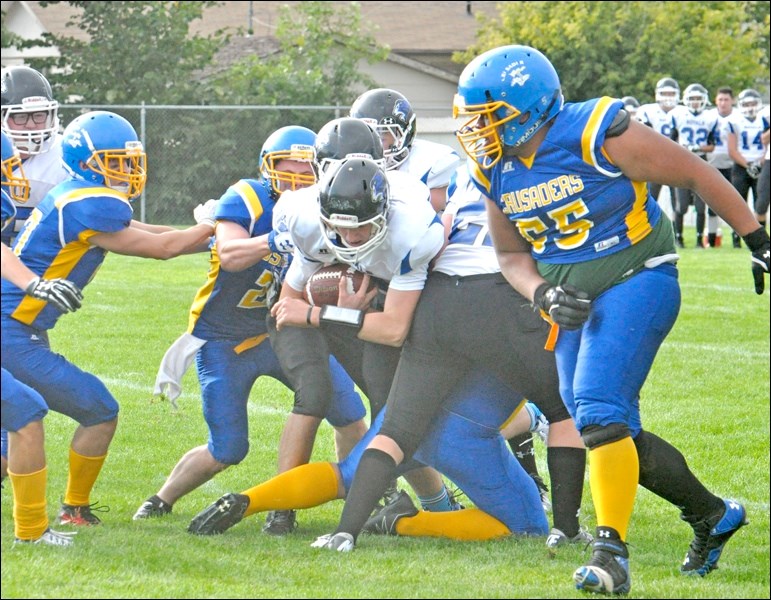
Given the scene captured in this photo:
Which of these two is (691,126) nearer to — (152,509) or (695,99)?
(695,99)

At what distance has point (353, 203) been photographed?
3930 millimetres

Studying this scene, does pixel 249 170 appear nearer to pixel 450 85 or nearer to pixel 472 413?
pixel 450 85

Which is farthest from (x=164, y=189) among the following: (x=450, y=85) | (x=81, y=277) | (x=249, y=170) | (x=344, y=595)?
(x=344, y=595)

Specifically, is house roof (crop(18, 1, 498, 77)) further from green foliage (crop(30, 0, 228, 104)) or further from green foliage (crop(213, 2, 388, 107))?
green foliage (crop(30, 0, 228, 104))

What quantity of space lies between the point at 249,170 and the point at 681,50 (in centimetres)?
978

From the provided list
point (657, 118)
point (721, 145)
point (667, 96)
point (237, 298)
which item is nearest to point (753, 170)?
point (721, 145)

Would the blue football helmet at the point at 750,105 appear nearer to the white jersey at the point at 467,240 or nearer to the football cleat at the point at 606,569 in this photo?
the white jersey at the point at 467,240

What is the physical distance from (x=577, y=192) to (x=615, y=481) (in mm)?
837

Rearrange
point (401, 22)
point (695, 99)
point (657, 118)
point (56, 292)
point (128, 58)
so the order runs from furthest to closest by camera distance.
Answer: point (401, 22) → point (128, 58) → point (695, 99) → point (657, 118) → point (56, 292)

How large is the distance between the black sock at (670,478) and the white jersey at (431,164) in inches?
61.9

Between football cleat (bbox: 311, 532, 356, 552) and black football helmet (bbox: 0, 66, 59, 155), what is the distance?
86.3 inches

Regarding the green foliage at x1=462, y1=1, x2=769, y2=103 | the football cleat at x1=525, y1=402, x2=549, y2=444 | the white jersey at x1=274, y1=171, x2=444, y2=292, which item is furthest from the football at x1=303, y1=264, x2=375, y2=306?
the green foliage at x1=462, y1=1, x2=769, y2=103

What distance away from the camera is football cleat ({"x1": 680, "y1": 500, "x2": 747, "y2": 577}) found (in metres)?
3.82

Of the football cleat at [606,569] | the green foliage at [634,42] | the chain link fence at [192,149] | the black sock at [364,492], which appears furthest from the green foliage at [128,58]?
the football cleat at [606,569]
